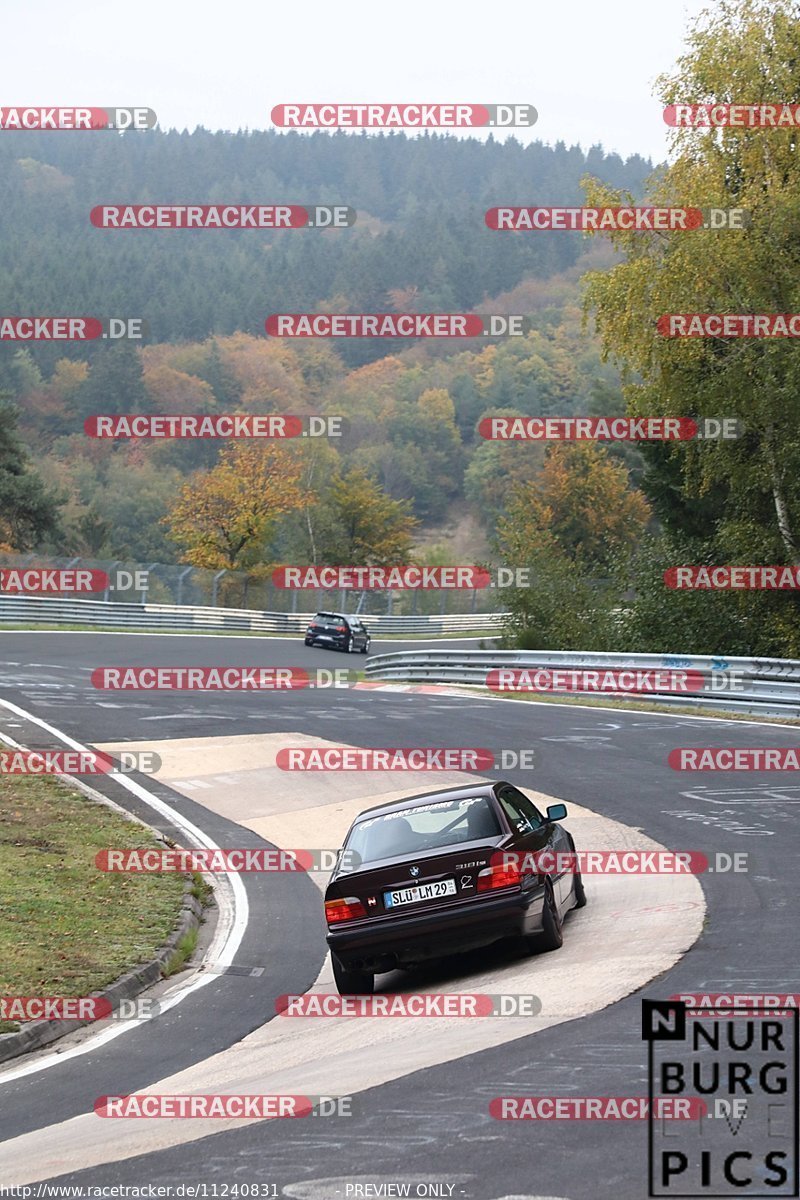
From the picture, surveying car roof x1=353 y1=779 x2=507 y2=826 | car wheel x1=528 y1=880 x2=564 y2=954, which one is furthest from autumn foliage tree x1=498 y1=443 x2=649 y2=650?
car wheel x1=528 y1=880 x2=564 y2=954

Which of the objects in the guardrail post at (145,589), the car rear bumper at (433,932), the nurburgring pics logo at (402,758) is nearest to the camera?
the car rear bumper at (433,932)

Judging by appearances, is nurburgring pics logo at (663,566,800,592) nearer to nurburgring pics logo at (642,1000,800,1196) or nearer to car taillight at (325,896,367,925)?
car taillight at (325,896,367,925)

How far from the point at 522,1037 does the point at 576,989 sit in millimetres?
1136

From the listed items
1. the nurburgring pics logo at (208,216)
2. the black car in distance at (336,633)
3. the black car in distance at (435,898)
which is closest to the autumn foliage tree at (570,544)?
the black car in distance at (336,633)

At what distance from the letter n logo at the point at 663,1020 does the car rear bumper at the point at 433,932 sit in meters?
1.83

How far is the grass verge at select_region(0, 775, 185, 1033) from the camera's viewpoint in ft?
36.4

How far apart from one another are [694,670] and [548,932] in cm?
1630

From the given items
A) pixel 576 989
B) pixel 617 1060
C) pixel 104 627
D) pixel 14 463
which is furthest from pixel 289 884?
pixel 14 463

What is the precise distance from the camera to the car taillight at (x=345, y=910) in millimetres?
10359

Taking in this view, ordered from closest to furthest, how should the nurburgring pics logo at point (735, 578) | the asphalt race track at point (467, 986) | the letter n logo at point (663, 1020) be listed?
the asphalt race track at point (467, 986)
the letter n logo at point (663, 1020)
the nurburgring pics logo at point (735, 578)

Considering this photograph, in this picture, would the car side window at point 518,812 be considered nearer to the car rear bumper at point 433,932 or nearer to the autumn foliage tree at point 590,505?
the car rear bumper at point 433,932

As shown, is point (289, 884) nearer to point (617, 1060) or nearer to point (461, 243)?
point (617, 1060)

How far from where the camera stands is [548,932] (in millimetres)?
10562

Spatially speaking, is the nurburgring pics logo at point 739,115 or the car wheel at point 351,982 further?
the nurburgring pics logo at point 739,115
